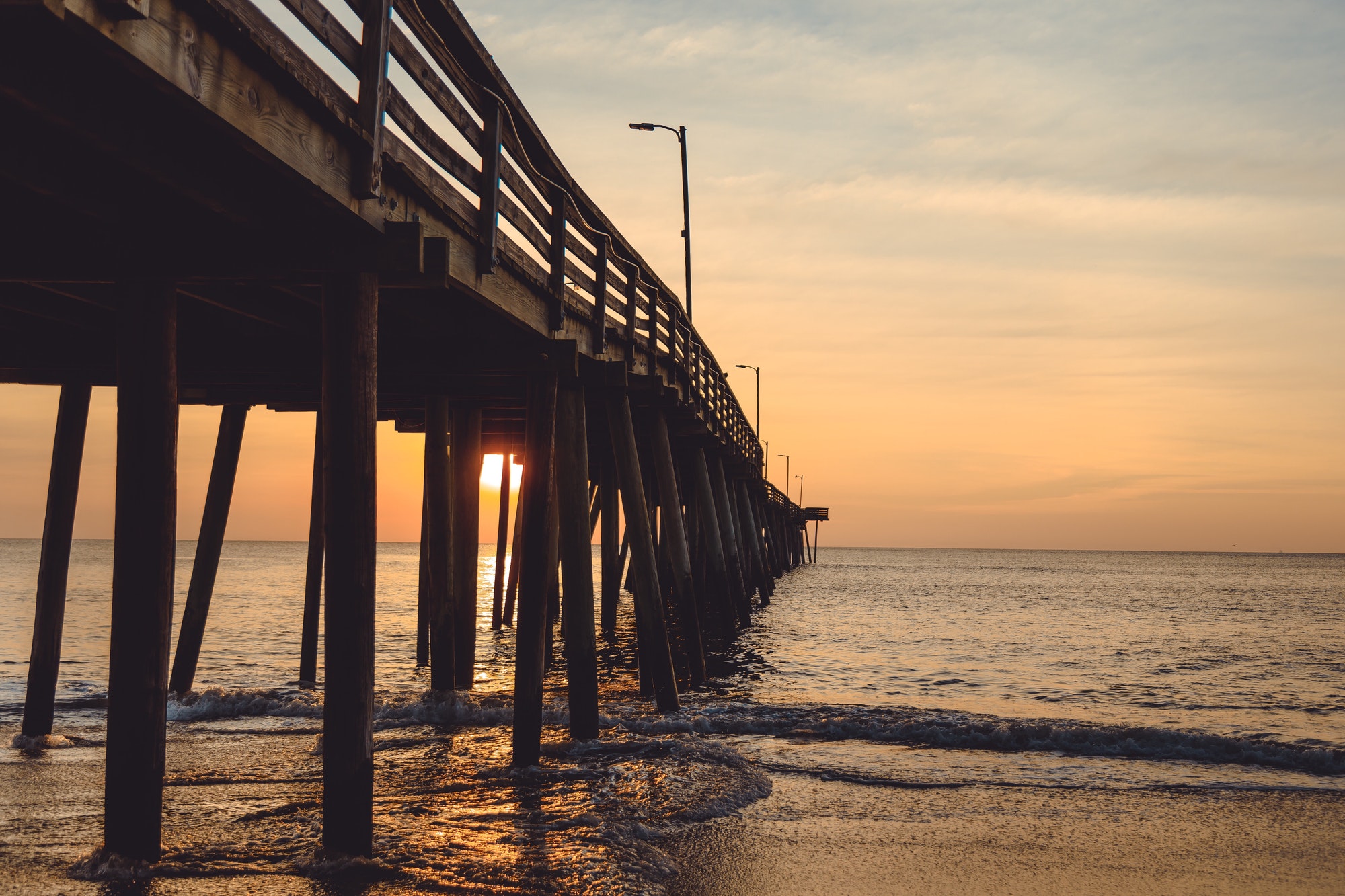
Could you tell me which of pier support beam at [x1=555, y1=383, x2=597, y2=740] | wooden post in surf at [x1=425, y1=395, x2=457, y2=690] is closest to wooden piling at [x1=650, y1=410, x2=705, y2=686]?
wooden post in surf at [x1=425, y1=395, x2=457, y2=690]

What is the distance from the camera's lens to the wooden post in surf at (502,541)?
22031mm

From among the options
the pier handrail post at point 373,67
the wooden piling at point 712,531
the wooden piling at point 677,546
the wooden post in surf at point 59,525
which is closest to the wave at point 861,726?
the wooden piling at point 677,546

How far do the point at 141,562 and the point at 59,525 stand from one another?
4.51 metres

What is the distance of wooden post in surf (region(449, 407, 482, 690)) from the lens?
11.5 meters

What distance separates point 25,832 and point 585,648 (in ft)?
13.7

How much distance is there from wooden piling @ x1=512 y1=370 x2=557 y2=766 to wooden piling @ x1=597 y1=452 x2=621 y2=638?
1051 cm

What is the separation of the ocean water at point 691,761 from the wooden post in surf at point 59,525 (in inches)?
38.4

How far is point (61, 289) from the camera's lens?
6.48 m

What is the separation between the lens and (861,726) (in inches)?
458

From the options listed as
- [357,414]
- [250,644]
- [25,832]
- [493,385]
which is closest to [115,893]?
[25,832]

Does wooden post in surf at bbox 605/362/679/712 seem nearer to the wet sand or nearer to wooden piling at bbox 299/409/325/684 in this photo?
the wet sand

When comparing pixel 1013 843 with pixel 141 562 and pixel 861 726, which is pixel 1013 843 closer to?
pixel 861 726

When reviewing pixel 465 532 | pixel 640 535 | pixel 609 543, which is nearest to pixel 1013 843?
pixel 640 535

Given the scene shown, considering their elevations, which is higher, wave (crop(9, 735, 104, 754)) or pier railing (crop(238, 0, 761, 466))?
pier railing (crop(238, 0, 761, 466))
